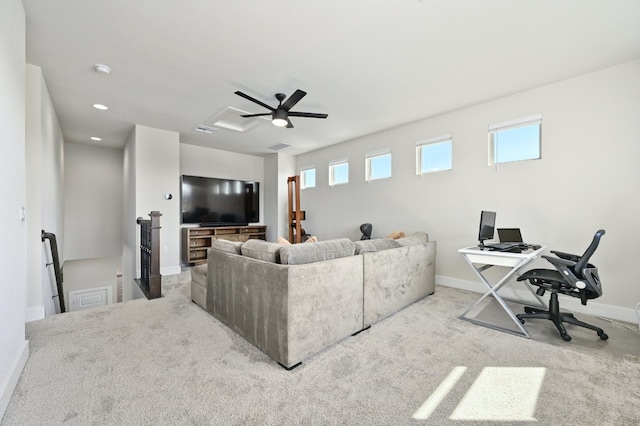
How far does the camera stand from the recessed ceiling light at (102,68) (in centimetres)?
271

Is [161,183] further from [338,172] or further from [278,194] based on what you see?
[338,172]

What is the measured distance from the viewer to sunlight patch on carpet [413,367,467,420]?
145 centimetres

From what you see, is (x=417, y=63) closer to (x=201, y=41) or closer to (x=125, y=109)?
(x=201, y=41)

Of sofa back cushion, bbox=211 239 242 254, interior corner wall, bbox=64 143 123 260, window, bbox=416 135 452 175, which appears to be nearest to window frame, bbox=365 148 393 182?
window, bbox=416 135 452 175

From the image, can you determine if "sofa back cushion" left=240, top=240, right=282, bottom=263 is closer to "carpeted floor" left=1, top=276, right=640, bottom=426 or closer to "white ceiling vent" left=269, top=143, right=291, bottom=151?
"carpeted floor" left=1, top=276, right=640, bottom=426

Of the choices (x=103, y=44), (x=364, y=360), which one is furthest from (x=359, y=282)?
(x=103, y=44)

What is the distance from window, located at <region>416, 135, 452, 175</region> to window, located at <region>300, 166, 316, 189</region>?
2.69 m

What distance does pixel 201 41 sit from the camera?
2355 millimetres

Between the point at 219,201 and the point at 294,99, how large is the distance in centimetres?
374

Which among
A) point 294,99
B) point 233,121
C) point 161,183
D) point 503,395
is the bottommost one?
point 503,395

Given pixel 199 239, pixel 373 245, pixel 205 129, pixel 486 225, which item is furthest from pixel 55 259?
pixel 486 225

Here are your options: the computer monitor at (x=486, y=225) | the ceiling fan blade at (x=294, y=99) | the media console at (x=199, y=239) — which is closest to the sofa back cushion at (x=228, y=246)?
the ceiling fan blade at (x=294, y=99)

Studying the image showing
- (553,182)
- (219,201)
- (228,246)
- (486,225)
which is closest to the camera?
(228,246)

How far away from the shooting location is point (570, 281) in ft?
7.38
